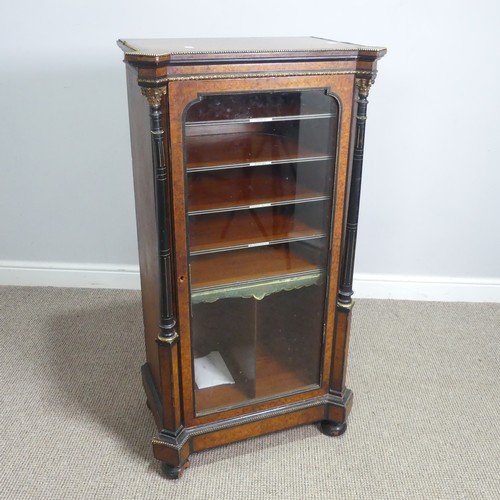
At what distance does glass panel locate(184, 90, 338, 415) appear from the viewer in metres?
1.16

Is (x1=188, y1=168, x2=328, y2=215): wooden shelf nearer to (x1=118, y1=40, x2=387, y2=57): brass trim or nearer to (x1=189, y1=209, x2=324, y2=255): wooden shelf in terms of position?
(x1=189, y1=209, x2=324, y2=255): wooden shelf

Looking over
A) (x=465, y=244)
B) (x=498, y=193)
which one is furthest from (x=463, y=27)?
(x=465, y=244)

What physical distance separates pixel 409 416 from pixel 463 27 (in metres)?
1.19

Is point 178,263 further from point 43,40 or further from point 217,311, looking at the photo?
point 43,40

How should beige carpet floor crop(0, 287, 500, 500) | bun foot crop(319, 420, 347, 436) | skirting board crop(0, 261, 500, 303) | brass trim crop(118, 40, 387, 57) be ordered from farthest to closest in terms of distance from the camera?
1. skirting board crop(0, 261, 500, 303)
2. bun foot crop(319, 420, 347, 436)
3. beige carpet floor crop(0, 287, 500, 500)
4. brass trim crop(118, 40, 387, 57)

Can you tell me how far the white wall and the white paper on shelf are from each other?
2.76 ft

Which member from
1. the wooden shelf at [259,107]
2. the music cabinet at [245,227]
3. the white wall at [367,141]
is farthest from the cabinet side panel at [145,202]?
the white wall at [367,141]

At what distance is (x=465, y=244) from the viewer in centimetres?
208

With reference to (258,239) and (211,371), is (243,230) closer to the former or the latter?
(258,239)

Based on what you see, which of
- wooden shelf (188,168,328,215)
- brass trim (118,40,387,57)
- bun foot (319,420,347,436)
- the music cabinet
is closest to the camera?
brass trim (118,40,387,57)

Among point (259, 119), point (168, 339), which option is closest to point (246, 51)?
point (259, 119)

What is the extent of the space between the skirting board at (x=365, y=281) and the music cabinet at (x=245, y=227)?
70 centimetres

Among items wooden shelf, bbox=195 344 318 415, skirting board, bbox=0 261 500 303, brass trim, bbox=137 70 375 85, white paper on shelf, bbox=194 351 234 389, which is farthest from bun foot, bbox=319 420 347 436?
brass trim, bbox=137 70 375 85

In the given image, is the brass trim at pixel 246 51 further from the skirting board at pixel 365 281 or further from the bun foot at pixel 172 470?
the skirting board at pixel 365 281
